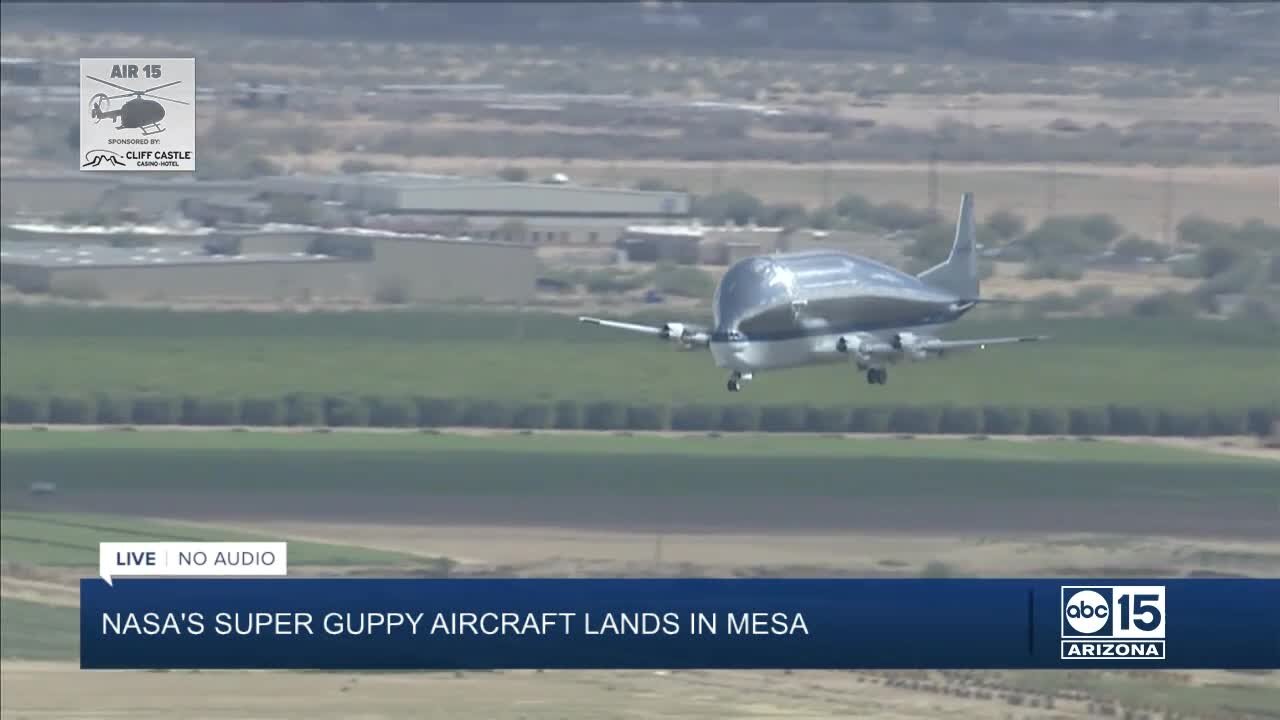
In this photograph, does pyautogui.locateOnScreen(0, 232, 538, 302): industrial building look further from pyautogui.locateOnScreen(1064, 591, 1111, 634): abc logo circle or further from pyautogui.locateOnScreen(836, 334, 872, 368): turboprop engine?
pyautogui.locateOnScreen(1064, 591, 1111, 634): abc logo circle

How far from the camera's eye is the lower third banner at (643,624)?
675 inches

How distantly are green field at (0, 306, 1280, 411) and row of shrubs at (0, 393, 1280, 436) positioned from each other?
0.20 meters

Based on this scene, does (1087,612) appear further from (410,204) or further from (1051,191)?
(410,204)

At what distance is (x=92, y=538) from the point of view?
1535 inches

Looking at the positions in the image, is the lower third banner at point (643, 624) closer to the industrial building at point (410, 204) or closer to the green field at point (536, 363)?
the green field at point (536, 363)

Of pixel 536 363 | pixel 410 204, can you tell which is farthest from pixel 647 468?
pixel 410 204

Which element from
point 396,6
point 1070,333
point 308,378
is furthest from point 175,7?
point 1070,333

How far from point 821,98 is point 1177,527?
1348 cm

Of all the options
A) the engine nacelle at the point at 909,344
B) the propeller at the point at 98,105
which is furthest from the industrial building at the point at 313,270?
the propeller at the point at 98,105

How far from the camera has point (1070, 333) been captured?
3625 cm

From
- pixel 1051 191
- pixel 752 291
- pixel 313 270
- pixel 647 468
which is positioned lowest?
pixel 647 468

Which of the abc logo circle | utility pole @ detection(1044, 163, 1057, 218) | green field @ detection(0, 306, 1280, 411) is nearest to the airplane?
green field @ detection(0, 306, 1280, 411)

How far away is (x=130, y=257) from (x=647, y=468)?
30.6 ft

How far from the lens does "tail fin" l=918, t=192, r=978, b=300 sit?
24984 millimetres
